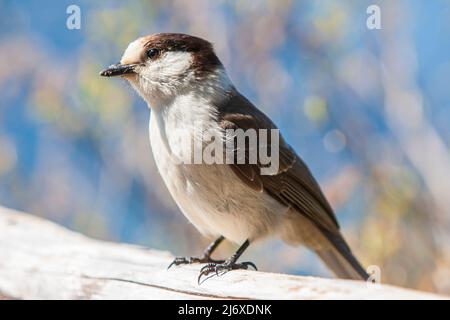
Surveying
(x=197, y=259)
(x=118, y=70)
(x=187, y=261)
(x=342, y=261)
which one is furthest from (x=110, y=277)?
(x=342, y=261)

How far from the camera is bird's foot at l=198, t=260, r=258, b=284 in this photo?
341cm

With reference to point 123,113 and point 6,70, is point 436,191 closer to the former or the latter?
point 123,113

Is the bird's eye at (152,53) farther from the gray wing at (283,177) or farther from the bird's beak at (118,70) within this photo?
the gray wing at (283,177)

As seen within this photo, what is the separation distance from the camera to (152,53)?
12.5 ft

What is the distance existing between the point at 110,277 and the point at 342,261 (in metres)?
1.52

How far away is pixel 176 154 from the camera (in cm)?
362

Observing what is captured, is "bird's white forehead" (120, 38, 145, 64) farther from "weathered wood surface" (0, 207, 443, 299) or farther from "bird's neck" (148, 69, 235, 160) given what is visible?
"weathered wood surface" (0, 207, 443, 299)

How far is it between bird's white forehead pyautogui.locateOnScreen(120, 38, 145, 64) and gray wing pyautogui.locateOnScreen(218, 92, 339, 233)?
556 mm

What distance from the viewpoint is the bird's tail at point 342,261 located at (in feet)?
13.5

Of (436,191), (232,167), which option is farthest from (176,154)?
(436,191)

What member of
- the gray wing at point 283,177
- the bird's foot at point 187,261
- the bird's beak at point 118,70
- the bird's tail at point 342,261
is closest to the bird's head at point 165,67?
the bird's beak at point 118,70

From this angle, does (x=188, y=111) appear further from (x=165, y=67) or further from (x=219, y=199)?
(x=219, y=199)
